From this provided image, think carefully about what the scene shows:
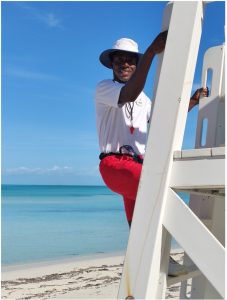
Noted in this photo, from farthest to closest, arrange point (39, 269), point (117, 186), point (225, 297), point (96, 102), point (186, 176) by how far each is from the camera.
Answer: point (39, 269) → point (96, 102) → point (117, 186) → point (186, 176) → point (225, 297)

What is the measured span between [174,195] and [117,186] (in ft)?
2.21

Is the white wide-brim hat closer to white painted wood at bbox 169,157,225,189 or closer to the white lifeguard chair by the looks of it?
the white lifeguard chair

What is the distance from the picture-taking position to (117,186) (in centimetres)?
274

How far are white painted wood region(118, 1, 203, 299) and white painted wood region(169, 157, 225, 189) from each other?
4 centimetres

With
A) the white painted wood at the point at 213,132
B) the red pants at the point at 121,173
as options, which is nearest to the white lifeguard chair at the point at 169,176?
the red pants at the point at 121,173

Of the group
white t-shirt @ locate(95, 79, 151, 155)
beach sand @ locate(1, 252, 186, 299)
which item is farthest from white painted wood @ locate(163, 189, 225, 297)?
beach sand @ locate(1, 252, 186, 299)

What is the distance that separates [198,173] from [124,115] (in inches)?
39.6

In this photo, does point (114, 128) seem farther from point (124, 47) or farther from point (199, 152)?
point (199, 152)

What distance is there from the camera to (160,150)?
215 cm

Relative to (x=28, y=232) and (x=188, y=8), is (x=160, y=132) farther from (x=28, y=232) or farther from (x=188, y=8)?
(x=28, y=232)

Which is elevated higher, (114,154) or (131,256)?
(114,154)

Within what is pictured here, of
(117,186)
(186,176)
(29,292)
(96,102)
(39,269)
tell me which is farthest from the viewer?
(39,269)

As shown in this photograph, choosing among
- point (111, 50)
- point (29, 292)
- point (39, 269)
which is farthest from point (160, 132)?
point (39, 269)

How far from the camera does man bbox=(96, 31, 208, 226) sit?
252 centimetres
